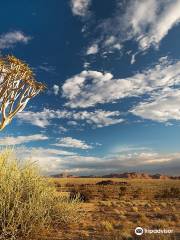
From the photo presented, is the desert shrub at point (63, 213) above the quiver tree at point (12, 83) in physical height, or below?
below

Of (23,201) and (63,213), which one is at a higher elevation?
(23,201)

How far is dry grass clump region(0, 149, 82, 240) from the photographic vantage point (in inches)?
294

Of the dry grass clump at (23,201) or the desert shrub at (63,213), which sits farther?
the desert shrub at (63,213)

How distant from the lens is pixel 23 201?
8172 mm

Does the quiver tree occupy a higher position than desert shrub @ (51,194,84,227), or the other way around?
the quiver tree

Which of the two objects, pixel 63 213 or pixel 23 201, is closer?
pixel 23 201

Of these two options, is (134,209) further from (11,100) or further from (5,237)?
(5,237)

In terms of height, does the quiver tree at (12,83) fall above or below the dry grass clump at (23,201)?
above

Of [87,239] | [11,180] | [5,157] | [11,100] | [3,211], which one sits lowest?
[87,239]

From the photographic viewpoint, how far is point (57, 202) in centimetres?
929

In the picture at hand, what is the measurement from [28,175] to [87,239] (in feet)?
7.04

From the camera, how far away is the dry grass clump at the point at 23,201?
746 cm

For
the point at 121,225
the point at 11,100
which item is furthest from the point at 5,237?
the point at 11,100

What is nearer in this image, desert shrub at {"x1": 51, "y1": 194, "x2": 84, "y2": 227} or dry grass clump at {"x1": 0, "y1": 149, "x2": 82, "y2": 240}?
dry grass clump at {"x1": 0, "y1": 149, "x2": 82, "y2": 240}
